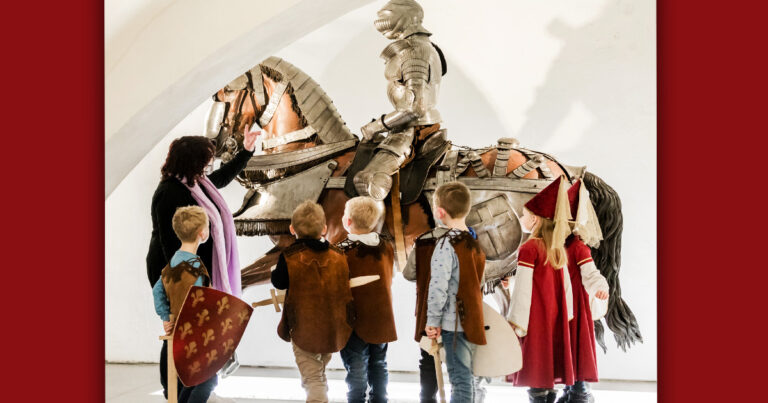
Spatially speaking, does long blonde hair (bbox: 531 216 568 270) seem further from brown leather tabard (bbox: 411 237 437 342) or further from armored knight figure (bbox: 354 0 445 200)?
armored knight figure (bbox: 354 0 445 200)

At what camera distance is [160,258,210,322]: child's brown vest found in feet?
12.1

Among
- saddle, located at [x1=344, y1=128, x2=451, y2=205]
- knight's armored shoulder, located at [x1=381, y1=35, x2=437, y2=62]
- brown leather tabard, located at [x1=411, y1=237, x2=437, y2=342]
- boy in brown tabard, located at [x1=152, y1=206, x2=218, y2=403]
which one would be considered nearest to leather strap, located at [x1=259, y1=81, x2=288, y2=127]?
saddle, located at [x1=344, y1=128, x2=451, y2=205]

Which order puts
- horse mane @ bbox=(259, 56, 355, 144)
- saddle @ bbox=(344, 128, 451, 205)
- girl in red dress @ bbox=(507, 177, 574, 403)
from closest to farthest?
girl in red dress @ bbox=(507, 177, 574, 403) → saddle @ bbox=(344, 128, 451, 205) → horse mane @ bbox=(259, 56, 355, 144)

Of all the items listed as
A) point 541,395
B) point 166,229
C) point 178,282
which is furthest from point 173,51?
point 541,395

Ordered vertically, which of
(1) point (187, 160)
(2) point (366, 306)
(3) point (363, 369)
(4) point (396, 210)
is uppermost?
(1) point (187, 160)

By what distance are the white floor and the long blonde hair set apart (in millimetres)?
1204

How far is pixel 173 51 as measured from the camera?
4.33m

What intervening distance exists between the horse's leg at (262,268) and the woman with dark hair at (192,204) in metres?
0.44

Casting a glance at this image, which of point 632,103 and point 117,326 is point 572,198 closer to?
point 632,103

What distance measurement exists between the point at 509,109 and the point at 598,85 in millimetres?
684

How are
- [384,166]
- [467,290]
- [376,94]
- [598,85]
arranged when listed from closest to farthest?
[467,290], [384,166], [598,85], [376,94]

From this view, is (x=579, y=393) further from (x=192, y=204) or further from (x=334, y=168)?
(x=192, y=204)

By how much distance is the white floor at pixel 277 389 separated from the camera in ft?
15.7
